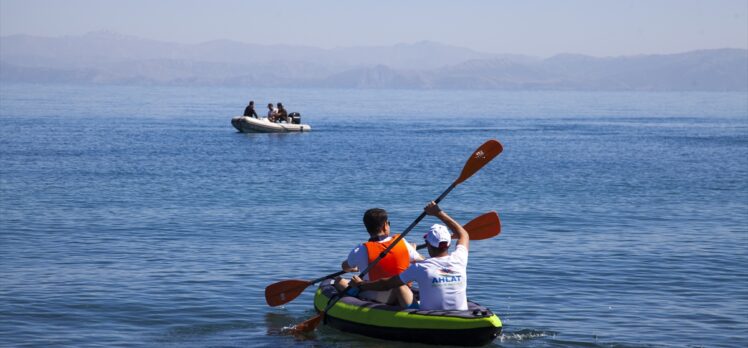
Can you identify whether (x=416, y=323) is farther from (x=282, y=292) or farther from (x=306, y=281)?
(x=282, y=292)

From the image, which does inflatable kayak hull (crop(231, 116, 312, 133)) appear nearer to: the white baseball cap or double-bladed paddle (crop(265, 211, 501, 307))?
double-bladed paddle (crop(265, 211, 501, 307))

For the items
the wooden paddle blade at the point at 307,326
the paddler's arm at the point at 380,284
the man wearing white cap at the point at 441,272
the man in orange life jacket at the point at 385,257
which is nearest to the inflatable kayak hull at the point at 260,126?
the wooden paddle blade at the point at 307,326

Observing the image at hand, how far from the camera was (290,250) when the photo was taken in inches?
834

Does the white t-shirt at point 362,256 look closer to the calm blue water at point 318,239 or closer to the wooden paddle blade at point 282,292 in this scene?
the calm blue water at point 318,239

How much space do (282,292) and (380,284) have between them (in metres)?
2.73

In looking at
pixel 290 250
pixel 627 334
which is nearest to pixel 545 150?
pixel 290 250

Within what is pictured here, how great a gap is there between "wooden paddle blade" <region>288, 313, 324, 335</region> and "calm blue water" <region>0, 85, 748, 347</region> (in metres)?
0.26

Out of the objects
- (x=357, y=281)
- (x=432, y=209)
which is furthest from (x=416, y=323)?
(x=432, y=209)

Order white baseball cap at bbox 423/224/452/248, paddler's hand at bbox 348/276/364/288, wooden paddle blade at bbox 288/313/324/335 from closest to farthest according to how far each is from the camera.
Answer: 1. white baseball cap at bbox 423/224/452/248
2. paddler's hand at bbox 348/276/364/288
3. wooden paddle blade at bbox 288/313/324/335

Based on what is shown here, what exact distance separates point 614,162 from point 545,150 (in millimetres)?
8412

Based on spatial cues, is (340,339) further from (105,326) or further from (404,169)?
(404,169)

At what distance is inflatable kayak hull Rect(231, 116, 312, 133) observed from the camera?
60.7 metres

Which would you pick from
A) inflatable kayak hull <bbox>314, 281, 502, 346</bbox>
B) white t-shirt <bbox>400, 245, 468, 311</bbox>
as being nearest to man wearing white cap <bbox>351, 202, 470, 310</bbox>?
white t-shirt <bbox>400, 245, 468, 311</bbox>

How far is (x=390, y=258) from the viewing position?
42.2 feet
